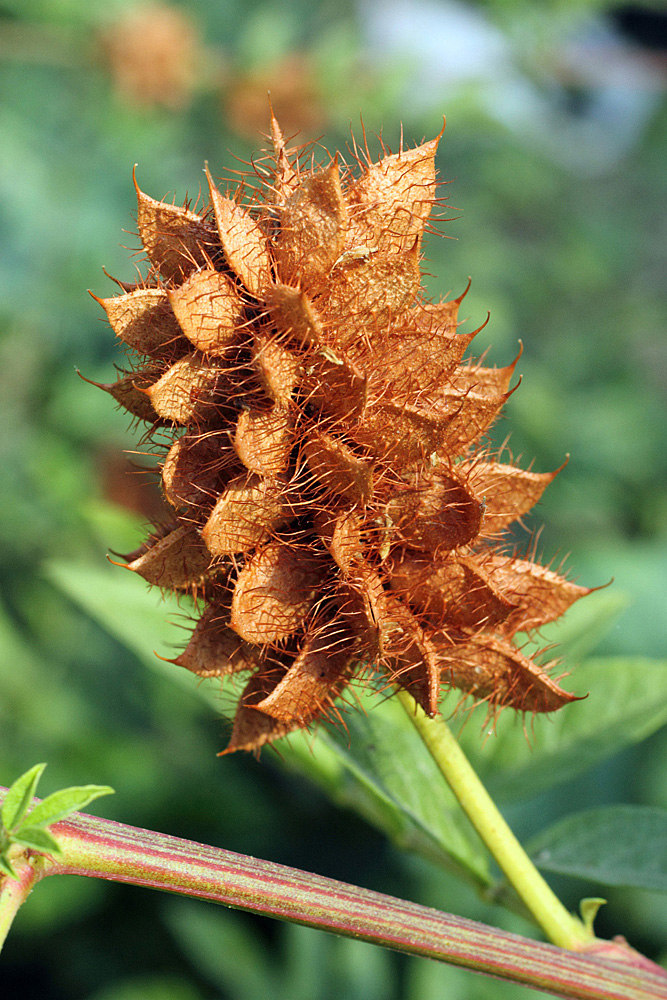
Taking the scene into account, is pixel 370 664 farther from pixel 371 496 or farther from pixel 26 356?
pixel 26 356

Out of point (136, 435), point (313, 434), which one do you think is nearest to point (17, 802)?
point (313, 434)

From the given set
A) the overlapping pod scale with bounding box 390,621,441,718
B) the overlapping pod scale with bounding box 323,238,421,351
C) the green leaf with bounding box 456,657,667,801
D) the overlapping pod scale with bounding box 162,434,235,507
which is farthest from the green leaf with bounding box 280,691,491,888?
the overlapping pod scale with bounding box 323,238,421,351

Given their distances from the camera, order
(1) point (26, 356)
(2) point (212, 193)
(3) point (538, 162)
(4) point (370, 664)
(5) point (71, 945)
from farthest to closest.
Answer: (3) point (538, 162), (1) point (26, 356), (5) point (71, 945), (4) point (370, 664), (2) point (212, 193)

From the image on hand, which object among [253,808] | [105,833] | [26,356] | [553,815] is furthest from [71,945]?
[105,833]

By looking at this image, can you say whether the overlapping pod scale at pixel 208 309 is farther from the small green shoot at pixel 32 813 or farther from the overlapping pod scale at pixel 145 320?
the small green shoot at pixel 32 813

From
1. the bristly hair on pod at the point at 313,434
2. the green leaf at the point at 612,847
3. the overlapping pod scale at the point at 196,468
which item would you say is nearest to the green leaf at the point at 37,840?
the bristly hair on pod at the point at 313,434

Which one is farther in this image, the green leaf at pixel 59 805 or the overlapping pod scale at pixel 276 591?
the overlapping pod scale at pixel 276 591

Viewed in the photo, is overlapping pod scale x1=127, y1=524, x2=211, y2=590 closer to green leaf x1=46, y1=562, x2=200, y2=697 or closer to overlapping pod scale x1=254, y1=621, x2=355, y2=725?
overlapping pod scale x1=254, y1=621, x2=355, y2=725
